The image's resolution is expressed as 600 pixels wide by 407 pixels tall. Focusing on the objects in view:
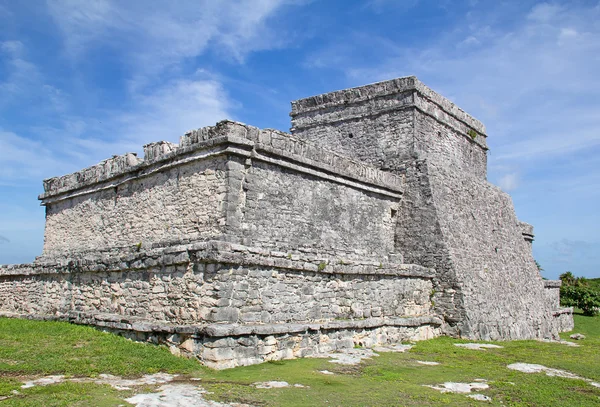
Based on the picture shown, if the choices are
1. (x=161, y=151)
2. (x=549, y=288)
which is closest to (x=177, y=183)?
(x=161, y=151)

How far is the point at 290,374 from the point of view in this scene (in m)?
7.57

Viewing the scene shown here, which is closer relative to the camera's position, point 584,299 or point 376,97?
point 376,97

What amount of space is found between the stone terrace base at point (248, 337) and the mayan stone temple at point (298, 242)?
0.03m

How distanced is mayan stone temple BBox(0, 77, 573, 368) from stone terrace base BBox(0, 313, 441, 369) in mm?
27

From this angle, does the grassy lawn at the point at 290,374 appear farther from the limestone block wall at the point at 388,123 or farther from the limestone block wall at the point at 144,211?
the limestone block wall at the point at 388,123

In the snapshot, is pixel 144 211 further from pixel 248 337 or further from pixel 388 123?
pixel 388 123

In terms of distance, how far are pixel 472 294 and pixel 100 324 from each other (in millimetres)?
8172

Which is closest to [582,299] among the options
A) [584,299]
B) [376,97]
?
[584,299]

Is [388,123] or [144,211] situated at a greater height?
[388,123]

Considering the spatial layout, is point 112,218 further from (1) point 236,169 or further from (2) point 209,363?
(2) point 209,363

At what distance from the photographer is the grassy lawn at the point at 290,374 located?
6.18 metres

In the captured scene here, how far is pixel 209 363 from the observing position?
7820 millimetres

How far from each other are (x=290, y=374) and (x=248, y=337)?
101cm

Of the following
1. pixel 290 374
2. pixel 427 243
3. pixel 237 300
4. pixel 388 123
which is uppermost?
pixel 388 123
